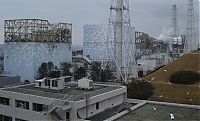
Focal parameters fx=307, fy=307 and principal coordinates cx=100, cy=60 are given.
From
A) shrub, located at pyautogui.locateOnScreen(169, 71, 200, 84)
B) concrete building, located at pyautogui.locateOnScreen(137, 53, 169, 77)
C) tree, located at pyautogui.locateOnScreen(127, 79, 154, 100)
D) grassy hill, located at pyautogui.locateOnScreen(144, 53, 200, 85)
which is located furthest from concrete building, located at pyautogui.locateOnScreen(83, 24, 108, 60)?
tree, located at pyautogui.locateOnScreen(127, 79, 154, 100)

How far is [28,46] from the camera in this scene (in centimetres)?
2734

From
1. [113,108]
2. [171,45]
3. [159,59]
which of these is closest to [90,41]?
[159,59]

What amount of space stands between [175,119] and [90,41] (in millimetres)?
31285

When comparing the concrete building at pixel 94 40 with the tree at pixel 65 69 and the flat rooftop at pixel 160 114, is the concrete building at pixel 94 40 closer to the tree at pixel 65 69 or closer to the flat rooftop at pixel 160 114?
the tree at pixel 65 69

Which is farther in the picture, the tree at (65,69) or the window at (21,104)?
the tree at (65,69)

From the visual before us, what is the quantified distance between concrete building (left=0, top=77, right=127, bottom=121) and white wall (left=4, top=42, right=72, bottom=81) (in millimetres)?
14294

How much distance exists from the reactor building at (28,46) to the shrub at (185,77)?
12.7 meters

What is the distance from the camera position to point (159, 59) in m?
39.6

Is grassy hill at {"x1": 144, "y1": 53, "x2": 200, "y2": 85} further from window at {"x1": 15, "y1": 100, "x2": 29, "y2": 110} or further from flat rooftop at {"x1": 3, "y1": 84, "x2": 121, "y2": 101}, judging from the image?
window at {"x1": 15, "y1": 100, "x2": 29, "y2": 110}

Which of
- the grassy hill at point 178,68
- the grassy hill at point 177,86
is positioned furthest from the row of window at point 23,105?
the grassy hill at point 178,68

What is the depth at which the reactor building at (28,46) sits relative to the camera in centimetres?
2734

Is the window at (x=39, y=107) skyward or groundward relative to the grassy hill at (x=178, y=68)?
groundward

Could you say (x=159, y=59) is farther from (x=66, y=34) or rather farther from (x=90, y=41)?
(x=66, y=34)

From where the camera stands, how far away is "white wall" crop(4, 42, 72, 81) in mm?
27281
